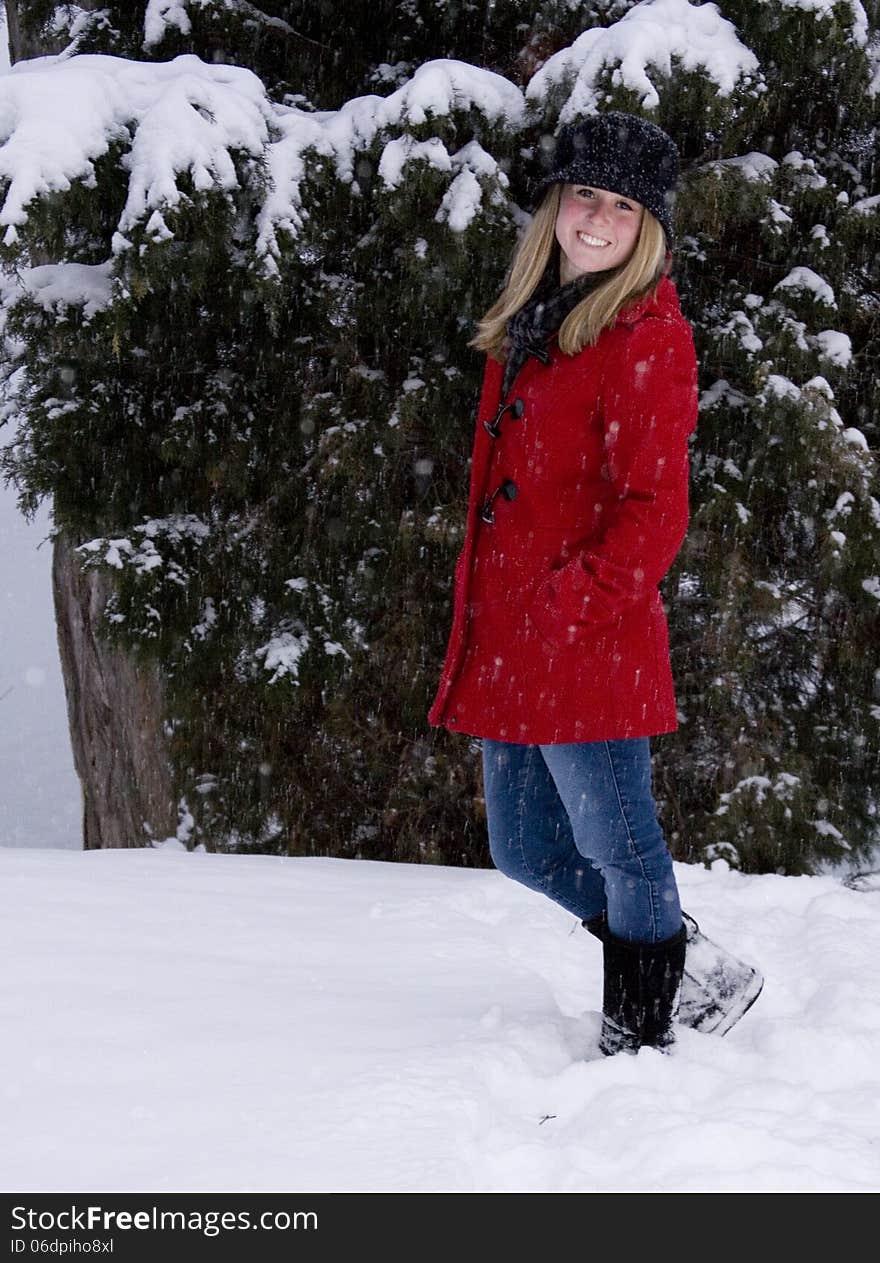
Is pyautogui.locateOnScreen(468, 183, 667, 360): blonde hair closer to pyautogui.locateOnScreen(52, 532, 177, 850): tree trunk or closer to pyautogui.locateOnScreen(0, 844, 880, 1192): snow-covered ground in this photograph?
pyautogui.locateOnScreen(0, 844, 880, 1192): snow-covered ground

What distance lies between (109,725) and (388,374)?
214 centimetres

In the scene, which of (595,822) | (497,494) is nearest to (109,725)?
(497,494)

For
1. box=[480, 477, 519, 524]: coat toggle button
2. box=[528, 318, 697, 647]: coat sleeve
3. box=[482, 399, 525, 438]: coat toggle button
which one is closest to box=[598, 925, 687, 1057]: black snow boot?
box=[528, 318, 697, 647]: coat sleeve

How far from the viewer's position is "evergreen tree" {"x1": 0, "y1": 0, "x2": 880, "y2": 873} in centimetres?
342

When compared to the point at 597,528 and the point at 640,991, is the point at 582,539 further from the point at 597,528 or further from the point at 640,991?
the point at 640,991

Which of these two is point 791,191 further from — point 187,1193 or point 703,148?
point 187,1193

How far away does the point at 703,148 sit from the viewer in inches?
152

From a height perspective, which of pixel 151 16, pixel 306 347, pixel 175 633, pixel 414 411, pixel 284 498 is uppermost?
pixel 151 16

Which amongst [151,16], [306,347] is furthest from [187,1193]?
[151,16]

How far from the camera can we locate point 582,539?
212cm

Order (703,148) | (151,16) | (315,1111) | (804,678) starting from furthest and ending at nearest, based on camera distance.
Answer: (804,678) → (151,16) → (703,148) → (315,1111)
